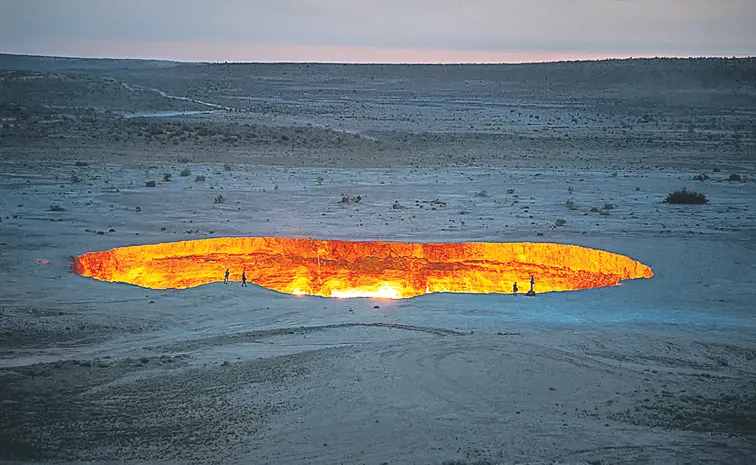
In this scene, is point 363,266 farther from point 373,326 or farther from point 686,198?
point 686,198

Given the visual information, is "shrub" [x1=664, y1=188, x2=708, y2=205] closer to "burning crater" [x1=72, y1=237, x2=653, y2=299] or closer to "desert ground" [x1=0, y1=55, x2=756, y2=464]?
"desert ground" [x1=0, y1=55, x2=756, y2=464]

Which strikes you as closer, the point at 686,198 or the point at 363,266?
the point at 363,266

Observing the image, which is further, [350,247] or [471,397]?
[350,247]

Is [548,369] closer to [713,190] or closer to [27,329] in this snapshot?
[27,329]

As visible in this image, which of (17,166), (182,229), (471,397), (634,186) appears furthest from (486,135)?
(471,397)

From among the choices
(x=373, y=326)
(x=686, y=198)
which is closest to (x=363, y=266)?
(x=373, y=326)

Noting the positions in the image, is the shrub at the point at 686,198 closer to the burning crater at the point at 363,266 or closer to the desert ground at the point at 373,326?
the desert ground at the point at 373,326
